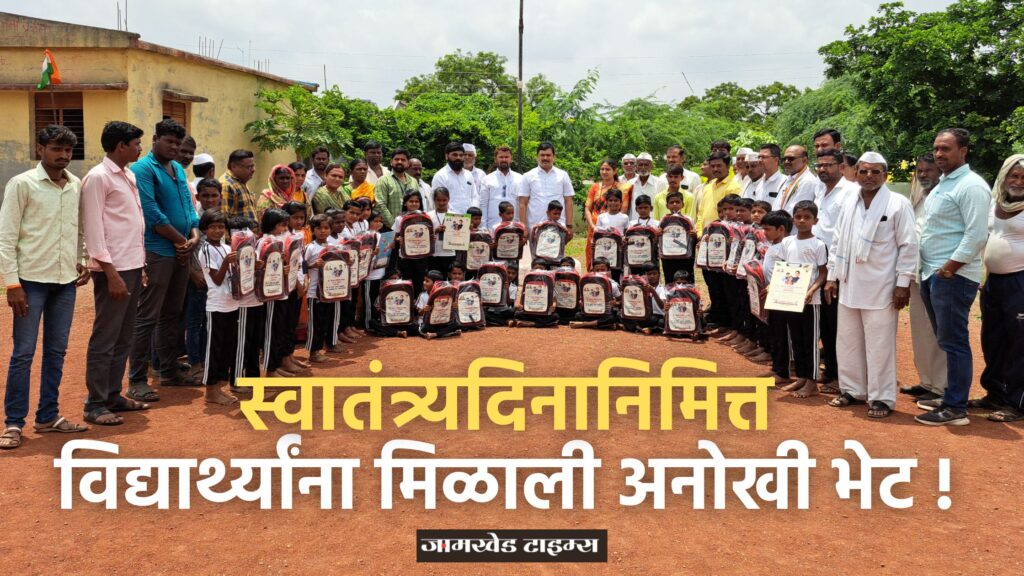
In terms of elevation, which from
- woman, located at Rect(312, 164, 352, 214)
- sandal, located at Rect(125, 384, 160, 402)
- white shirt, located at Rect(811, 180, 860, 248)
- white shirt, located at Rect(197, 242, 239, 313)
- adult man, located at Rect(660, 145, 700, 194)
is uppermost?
adult man, located at Rect(660, 145, 700, 194)

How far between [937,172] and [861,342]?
5.53 feet

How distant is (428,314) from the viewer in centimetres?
921

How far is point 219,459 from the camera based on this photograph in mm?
5160

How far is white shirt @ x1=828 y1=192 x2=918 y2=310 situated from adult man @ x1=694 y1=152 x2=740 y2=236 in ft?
10.00

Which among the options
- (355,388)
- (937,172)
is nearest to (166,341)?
(355,388)

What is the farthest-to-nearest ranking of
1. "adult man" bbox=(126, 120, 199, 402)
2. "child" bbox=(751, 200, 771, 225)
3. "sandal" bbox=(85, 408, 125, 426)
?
1. "child" bbox=(751, 200, 771, 225)
2. "adult man" bbox=(126, 120, 199, 402)
3. "sandal" bbox=(85, 408, 125, 426)

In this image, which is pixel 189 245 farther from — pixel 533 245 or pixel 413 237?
pixel 533 245

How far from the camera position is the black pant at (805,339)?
22.9ft

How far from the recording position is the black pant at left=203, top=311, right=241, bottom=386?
640 cm

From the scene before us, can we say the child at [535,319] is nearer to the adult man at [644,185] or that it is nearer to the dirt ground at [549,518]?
the adult man at [644,185]

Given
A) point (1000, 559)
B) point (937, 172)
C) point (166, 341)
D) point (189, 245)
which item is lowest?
point (1000, 559)

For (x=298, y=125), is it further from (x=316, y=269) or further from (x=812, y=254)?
(x=812, y=254)

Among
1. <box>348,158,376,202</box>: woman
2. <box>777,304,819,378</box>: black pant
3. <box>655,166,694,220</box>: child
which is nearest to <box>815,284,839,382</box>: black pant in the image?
<box>777,304,819,378</box>: black pant

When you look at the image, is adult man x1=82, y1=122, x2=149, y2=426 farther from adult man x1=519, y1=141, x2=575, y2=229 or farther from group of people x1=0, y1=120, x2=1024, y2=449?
adult man x1=519, y1=141, x2=575, y2=229
